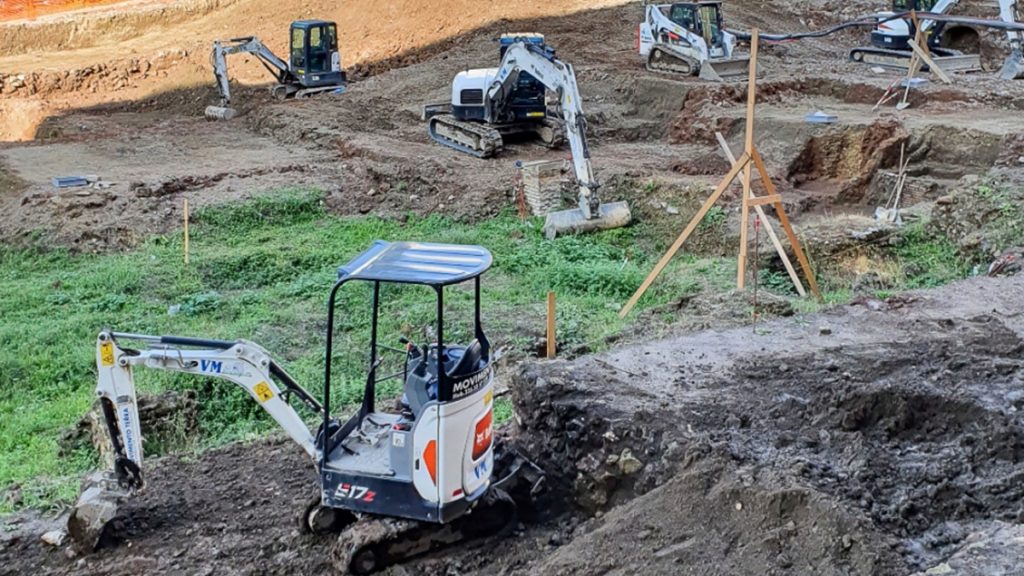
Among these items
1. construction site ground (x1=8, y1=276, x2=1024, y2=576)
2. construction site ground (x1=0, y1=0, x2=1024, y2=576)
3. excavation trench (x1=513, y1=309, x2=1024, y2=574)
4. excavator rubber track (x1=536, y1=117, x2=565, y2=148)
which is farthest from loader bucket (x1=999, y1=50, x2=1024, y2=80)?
excavation trench (x1=513, y1=309, x2=1024, y2=574)

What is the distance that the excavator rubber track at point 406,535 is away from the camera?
6.92 meters

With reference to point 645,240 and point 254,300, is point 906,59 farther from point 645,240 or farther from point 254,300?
point 254,300

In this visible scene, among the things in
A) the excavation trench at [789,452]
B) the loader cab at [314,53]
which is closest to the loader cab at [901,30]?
the loader cab at [314,53]

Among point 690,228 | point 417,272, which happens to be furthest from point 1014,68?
point 417,272

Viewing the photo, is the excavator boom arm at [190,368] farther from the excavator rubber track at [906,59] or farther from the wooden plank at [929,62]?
the excavator rubber track at [906,59]

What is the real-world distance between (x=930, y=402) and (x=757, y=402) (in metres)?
1.29

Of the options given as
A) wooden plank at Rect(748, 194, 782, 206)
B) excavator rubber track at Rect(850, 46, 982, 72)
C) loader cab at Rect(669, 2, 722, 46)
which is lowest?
excavator rubber track at Rect(850, 46, 982, 72)

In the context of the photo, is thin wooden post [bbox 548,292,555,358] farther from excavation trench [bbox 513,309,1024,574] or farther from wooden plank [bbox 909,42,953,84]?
wooden plank [bbox 909,42,953,84]

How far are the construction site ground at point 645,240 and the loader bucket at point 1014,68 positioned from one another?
1.33m

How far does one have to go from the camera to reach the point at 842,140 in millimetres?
18422

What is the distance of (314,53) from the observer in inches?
1050

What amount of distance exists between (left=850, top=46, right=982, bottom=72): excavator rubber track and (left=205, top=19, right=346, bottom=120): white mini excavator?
13.0 metres

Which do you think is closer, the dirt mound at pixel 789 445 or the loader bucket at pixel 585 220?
the dirt mound at pixel 789 445

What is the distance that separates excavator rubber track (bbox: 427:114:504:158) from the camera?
2059 centimetres
